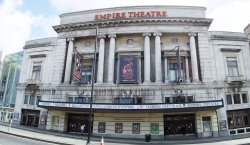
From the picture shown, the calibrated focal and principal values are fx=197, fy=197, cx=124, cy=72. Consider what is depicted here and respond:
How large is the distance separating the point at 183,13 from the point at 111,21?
1088 cm

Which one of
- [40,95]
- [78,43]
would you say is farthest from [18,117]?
[78,43]

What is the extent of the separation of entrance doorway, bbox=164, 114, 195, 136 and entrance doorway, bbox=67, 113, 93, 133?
1099cm

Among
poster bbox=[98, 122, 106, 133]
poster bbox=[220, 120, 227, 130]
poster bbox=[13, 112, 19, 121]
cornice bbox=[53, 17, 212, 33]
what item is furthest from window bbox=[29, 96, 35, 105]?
poster bbox=[220, 120, 227, 130]

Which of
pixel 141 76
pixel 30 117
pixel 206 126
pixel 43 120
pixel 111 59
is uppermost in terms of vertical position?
pixel 111 59

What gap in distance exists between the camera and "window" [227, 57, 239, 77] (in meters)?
28.0

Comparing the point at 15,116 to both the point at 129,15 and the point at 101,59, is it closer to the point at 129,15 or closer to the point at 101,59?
the point at 101,59

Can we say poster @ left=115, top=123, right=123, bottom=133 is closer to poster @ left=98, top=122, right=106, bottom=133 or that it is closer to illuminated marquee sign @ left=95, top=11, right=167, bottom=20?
poster @ left=98, top=122, right=106, bottom=133

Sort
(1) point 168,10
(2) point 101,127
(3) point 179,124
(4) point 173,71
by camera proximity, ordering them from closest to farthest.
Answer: (3) point 179,124 < (2) point 101,127 < (4) point 173,71 < (1) point 168,10

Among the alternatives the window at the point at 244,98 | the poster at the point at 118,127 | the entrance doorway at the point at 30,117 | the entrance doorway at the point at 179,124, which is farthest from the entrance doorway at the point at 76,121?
the window at the point at 244,98

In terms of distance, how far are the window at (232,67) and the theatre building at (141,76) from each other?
146 millimetres

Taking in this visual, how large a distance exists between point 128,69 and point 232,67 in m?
15.0

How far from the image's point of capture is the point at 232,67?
92.6ft

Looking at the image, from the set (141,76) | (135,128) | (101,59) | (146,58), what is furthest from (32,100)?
(146,58)

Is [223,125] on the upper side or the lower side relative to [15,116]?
lower
